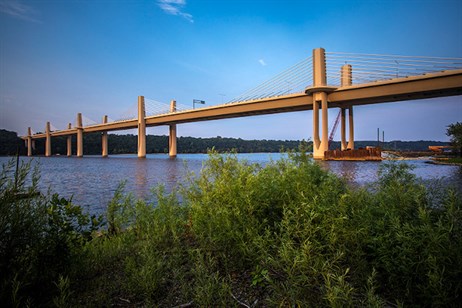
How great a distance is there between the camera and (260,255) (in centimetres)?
292

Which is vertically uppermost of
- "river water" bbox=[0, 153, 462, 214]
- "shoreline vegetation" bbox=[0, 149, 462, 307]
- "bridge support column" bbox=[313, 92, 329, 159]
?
"bridge support column" bbox=[313, 92, 329, 159]

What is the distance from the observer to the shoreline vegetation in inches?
87.9

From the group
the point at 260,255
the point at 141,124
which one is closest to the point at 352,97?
the point at 260,255

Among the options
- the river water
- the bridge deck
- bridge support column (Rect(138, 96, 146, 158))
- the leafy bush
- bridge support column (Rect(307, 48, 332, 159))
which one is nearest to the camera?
the leafy bush

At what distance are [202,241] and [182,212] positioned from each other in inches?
69.3

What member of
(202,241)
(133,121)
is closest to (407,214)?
(202,241)

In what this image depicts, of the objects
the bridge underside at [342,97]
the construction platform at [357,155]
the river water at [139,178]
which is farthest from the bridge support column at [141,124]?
the construction platform at [357,155]

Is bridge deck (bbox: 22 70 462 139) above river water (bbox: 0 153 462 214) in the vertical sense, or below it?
above

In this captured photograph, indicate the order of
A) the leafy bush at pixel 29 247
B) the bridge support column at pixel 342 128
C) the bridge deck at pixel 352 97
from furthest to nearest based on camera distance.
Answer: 1. the bridge support column at pixel 342 128
2. the bridge deck at pixel 352 97
3. the leafy bush at pixel 29 247

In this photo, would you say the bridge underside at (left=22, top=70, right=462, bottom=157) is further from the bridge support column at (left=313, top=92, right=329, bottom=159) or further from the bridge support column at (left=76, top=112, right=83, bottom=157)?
the bridge support column at (left=76, top=112, right=83, bottom=157)

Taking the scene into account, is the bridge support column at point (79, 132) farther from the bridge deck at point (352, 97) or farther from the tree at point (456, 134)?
the tree at point (456, 134)

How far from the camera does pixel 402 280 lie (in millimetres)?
2436

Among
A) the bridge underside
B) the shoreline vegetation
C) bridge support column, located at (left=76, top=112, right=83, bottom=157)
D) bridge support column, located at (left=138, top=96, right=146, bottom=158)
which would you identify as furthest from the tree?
bridge support column, located at (left=76, top=112, right=83, bottom=157)

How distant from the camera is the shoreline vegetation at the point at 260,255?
2232 mm
